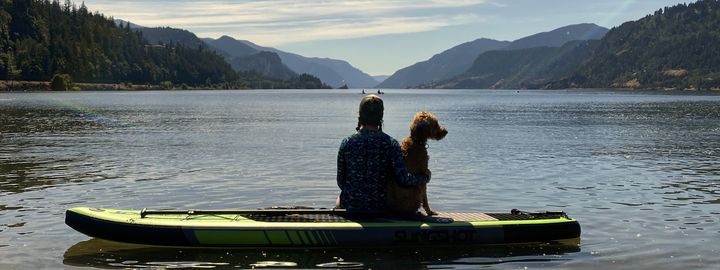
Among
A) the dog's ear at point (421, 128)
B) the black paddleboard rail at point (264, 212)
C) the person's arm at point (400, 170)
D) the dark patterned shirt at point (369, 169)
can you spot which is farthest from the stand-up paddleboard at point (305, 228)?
the dog's ear at point (421, 128)

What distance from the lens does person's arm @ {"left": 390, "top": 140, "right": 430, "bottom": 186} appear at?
14.9 meters

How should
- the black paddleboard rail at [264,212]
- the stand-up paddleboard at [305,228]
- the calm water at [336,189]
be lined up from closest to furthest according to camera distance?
the stand-up paddleboard at [305,228] < the calm water at [336,189] < the black paddleboard rail at [264,212]

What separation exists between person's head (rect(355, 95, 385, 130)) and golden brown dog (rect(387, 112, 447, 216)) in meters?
0.83

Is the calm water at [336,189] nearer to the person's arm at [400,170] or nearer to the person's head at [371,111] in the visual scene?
the person's arm at [400,170]

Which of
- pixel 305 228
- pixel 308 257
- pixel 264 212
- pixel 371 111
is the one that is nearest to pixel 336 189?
pixel 264 212

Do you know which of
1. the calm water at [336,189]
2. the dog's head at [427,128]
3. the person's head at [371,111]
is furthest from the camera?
the calm water at [336,189]

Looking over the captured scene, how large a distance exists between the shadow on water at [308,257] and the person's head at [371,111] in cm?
291

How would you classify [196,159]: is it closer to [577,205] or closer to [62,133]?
[577,205]

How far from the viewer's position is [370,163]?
15.1 metres

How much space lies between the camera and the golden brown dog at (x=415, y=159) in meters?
14.9

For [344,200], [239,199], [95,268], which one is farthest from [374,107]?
[239,199]

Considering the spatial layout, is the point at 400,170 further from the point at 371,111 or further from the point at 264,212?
the point at 264,212

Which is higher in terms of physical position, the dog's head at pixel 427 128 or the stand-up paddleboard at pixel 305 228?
the dog's head at pixel 427 128

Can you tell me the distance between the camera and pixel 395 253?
1582 cm
